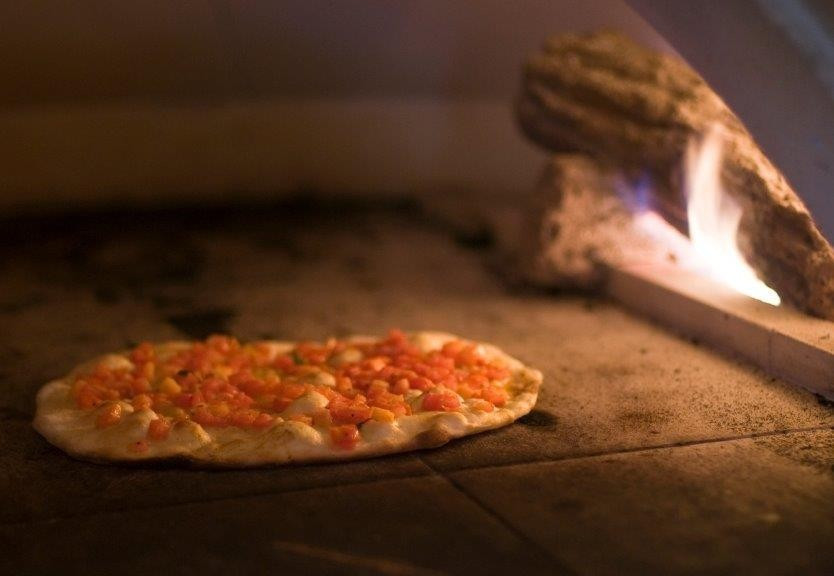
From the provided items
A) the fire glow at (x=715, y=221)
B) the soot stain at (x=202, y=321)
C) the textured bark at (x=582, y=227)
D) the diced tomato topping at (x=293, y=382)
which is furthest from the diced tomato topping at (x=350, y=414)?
the textured bark at (x=582, y=227)

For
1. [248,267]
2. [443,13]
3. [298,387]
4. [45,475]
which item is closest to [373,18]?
[443,13]

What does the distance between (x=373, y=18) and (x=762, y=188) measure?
10.1 ft

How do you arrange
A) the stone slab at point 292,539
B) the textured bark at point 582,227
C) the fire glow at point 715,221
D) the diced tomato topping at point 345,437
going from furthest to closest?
the textured bark at point 582,227
the fire glow at point 715,221
the diced tomato topping at point 345,437
the stone slab at point 292,539

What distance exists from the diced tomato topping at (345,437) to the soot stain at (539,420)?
65cm

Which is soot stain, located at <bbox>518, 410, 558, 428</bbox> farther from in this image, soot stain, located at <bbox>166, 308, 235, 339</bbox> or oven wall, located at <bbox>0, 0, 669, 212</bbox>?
oven wall, located at <bbox>0, 0, 669, 212</bbox>

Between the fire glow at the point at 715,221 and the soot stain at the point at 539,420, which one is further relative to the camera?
the fire glow at the point at 715,221

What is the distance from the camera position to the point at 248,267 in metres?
5.95

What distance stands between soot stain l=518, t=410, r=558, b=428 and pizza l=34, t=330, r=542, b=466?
4cm

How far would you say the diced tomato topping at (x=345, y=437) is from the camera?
131 inches

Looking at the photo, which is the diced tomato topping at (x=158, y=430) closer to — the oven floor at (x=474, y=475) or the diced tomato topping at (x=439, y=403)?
the oven floor at (x=474, y=475)

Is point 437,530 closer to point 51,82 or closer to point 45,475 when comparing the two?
point 45,475

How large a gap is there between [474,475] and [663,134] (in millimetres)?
2276

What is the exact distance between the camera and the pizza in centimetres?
334

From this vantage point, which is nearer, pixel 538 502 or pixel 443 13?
pixel 538 502
